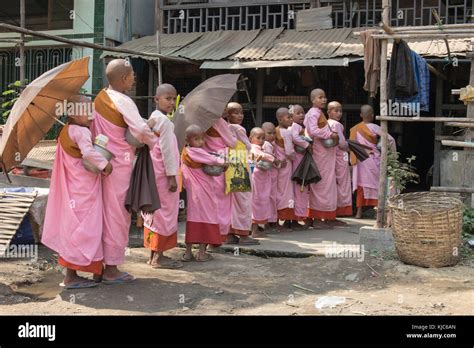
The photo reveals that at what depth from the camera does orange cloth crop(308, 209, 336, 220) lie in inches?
343

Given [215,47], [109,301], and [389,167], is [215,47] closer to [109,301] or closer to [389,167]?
[389,167]

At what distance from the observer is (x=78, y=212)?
203 inches

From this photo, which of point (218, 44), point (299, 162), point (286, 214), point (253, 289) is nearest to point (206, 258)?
point (253, 289)

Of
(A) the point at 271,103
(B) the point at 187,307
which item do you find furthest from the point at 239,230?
(A) the point at 271,103

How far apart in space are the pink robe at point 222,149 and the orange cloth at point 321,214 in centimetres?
230

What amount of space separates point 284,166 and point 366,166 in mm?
1852

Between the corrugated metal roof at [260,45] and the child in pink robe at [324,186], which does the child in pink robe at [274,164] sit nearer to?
the child in pink robe at [324,186]

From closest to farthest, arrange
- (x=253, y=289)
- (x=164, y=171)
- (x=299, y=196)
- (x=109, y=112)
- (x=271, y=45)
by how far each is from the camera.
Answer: (x=109, y=112) → (x=253, y=289) → (x=164, y=171) → (x=299, y=196) → (x=271, y=45)

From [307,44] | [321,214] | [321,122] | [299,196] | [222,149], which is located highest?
[307,44]

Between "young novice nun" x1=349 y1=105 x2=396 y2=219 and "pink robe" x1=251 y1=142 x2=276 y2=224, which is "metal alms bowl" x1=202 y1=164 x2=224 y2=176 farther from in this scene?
"young novice nun" x1=349 y1=105 x2=396 y2=219

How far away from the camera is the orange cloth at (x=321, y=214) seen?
870cm

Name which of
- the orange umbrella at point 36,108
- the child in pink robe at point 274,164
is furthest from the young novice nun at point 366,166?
the orange umbrella at point 36,108

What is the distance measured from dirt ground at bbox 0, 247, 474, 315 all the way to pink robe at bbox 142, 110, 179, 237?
0.49 meters

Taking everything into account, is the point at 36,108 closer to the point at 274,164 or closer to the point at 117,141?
the point at 117,141
